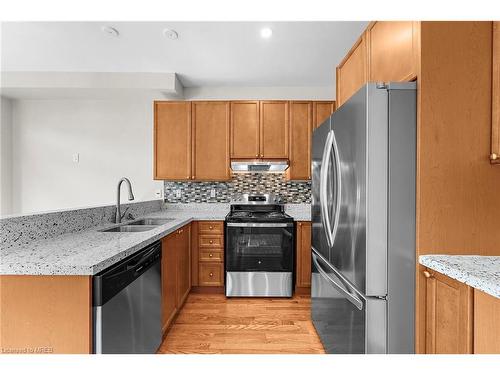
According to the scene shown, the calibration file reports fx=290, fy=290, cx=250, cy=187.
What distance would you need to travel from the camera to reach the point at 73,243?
61.2 inches

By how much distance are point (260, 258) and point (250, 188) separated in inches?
42.3

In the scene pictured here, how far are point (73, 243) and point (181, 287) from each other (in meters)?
1.38

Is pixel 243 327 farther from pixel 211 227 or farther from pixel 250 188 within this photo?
pixel 250 188

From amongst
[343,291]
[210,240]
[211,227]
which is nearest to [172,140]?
[211,227]

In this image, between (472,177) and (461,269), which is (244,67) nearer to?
(472,177)

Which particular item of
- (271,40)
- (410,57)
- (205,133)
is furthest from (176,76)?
(410,57)

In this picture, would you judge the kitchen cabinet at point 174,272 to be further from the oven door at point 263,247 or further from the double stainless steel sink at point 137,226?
the oven door at point 263,247

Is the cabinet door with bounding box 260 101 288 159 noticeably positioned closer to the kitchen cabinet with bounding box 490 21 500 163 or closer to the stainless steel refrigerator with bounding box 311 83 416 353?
the stainless steel refrigerator with bounding box 311 83 416 353

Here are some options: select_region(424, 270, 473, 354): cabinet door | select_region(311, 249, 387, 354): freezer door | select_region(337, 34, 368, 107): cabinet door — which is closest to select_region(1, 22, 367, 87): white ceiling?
select_region(337, 34, 368, 107): cabinet door

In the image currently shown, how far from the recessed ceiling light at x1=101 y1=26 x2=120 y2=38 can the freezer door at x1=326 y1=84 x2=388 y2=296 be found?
2444 millimetres

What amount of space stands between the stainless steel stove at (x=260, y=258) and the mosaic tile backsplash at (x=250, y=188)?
0.79m

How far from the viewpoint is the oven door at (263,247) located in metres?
3.12

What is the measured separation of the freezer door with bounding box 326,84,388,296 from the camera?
134 cm

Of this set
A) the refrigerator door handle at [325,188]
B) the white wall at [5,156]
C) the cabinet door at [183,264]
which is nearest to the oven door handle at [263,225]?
the cabinet door at [183,264]
